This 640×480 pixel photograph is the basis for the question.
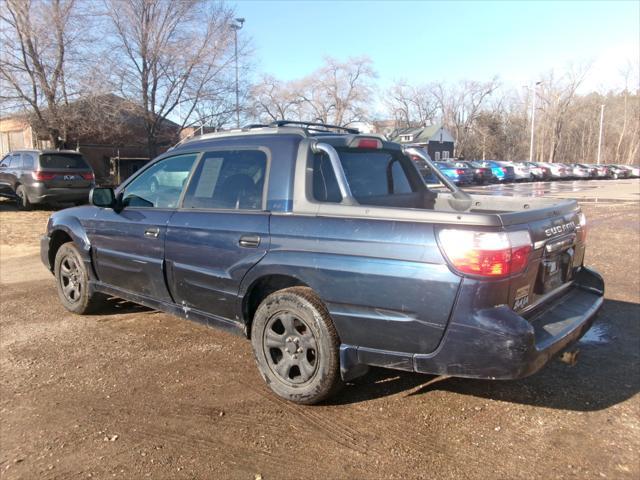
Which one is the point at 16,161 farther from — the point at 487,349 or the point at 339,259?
the point at 487,349

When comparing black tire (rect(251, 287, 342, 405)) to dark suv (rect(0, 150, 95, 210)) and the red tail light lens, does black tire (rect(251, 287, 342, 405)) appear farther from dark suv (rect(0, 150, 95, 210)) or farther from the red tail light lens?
dark suv (rect(0, 150, 95, 210))

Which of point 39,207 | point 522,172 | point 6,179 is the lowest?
point 39,207

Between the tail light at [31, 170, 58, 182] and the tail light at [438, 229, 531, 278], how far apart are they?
13441mm

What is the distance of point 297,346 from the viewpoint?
3422 mm

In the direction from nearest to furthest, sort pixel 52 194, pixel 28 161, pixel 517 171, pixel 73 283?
pixel 73 283
pixel 52 194
pixel 28 161
pixel 517 171

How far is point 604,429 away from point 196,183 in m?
3.42

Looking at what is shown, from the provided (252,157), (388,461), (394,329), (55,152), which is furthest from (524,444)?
(55,152)

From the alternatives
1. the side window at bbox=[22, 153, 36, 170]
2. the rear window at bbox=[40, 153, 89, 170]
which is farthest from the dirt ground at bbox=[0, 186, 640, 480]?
the side window at bbox=[22, 153, 36, 170]

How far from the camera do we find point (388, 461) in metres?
2.81

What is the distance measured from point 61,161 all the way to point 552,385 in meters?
13.9

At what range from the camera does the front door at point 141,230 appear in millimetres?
4309

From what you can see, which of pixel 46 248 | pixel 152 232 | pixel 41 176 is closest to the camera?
pixel 152 232

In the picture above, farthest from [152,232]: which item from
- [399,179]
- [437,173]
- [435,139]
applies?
[435,139]

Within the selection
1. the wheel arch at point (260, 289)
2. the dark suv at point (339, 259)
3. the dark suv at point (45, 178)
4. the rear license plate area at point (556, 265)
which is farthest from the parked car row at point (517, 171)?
the wheel arch at point (260, 289)
